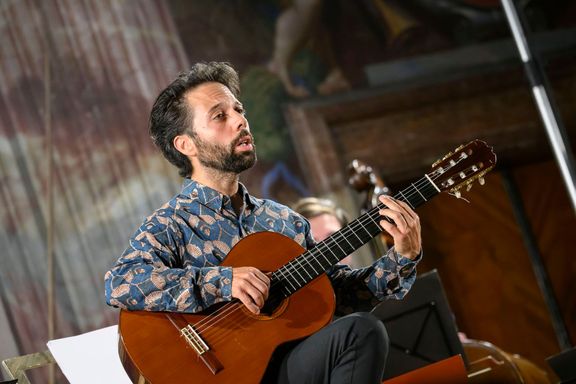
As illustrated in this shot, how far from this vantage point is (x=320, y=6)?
683 cm

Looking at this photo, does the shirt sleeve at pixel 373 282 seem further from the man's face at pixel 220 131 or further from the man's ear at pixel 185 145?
the man's ear at pixel 185 145

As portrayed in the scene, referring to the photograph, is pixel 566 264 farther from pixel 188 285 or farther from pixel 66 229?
pixel 188 285

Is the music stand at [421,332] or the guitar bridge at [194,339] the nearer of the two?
the guitar bridge at [194,339]

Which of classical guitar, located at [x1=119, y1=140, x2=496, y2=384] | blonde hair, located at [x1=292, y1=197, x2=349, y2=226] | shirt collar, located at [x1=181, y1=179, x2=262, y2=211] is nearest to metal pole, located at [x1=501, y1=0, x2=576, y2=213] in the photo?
blonde hair, located at [x1=292, y1=197, x2=349, y2=226]

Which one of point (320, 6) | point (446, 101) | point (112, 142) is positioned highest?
point (320, 6)

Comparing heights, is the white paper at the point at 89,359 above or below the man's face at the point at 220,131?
below

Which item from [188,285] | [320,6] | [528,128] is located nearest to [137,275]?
[188,285]

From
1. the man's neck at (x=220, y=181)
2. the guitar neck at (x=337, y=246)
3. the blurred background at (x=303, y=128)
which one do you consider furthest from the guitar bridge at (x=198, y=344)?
the blurred background at (x=303, y=128)

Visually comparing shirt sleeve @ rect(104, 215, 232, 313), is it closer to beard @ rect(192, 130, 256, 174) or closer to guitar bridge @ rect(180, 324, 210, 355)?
guitar bridge @ rect(180, 324, 210, 355)

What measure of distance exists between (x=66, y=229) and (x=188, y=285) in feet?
10.7

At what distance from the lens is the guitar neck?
2.58m

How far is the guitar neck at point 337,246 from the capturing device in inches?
102

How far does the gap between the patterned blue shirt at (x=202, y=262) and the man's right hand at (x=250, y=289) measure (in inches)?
1.1

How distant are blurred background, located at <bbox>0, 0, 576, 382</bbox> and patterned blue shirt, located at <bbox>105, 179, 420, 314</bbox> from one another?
270 centimetres
